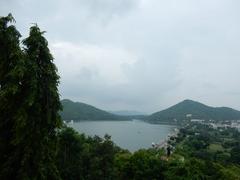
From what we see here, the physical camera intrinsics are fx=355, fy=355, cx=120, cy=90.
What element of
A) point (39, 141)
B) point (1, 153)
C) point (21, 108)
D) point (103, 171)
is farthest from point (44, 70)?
point (103, 171)

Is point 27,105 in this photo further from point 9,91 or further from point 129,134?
point 129,134

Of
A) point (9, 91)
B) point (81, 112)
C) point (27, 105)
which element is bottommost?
point (27, 105)

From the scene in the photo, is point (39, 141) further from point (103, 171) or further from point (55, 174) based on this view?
point (103, 171)

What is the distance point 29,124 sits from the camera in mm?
9000

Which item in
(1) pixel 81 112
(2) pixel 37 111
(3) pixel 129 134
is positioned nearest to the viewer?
(2) pixel 37 111

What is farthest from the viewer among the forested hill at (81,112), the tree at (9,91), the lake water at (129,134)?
the forested hill at (81,112)

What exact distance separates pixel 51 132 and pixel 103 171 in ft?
21.4

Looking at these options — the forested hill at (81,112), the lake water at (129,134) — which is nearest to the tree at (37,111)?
the lake water at (129,134)

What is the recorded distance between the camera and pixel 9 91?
8.95m

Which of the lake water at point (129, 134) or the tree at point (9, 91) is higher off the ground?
the tree at point (9, 91)

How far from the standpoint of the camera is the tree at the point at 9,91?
353 inches

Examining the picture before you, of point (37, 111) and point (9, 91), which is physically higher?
point (9, 91)

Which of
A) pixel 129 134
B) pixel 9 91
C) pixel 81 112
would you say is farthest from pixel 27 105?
pixel 81 112

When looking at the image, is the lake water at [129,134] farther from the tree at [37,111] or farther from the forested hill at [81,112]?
the tree at [37,111]
